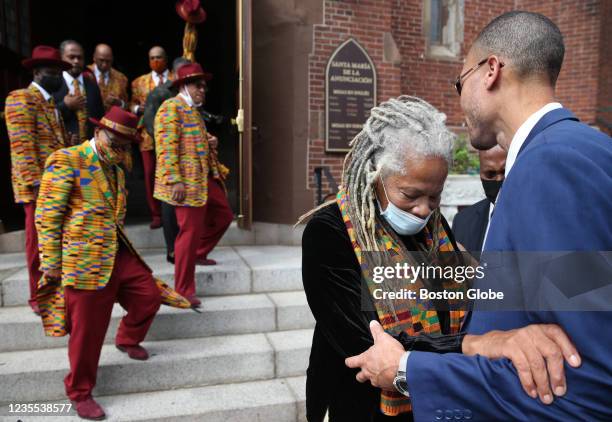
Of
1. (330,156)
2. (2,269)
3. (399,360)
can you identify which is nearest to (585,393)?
(399,360)

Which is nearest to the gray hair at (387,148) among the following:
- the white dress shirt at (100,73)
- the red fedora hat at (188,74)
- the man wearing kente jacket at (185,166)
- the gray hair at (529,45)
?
the gray hair at (529,45)

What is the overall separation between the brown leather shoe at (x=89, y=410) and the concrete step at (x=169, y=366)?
30cm

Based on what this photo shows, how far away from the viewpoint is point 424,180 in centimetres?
175

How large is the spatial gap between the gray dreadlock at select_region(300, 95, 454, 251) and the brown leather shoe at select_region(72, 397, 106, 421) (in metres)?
2.61

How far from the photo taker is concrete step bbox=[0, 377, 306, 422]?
3414 mm

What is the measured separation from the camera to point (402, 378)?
4.36 feet

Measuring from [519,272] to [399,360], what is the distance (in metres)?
0.44

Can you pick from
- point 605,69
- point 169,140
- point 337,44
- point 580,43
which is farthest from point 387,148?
point 605,69

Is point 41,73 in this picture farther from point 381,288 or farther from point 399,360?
point 399,360

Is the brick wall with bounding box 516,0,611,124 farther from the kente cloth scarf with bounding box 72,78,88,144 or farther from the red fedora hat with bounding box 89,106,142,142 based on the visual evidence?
the red fedora hat with bounding box 89,106,142,142

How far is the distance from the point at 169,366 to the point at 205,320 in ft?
1.99

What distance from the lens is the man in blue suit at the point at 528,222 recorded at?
0.99m

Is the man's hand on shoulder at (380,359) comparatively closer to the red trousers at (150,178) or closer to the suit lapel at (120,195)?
the suit lapel at (120,195)

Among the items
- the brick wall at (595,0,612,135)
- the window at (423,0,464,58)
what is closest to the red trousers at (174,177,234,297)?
the window at (423,0,464,58)
